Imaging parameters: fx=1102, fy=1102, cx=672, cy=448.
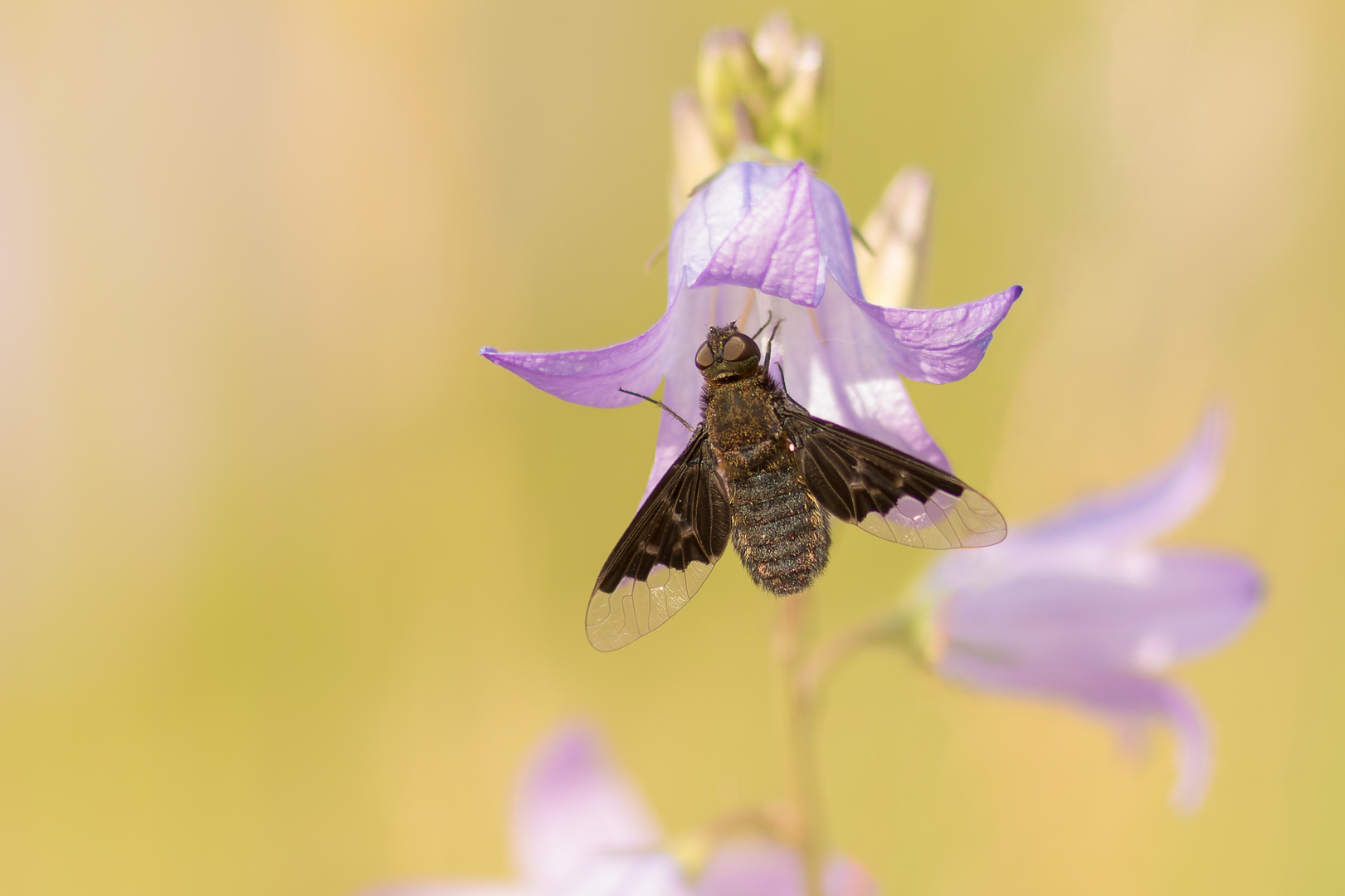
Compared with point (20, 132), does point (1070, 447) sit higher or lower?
lower

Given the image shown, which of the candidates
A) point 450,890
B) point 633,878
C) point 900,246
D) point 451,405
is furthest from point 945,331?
point 451,405

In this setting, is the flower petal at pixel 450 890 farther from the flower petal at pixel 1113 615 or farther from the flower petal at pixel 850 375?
the flower petal at pixel 850 375

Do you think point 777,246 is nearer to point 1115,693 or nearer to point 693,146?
point 693,146

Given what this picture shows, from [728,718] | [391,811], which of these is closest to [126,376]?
[391,811]

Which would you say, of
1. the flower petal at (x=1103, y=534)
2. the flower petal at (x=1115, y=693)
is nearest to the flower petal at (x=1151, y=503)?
the flower petal at (x=1103, y=534)

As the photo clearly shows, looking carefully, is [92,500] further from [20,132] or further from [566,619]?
[566,619]

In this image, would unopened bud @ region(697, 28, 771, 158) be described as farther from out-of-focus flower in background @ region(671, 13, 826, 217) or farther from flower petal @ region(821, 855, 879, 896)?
flower petal @ region(821, 855, 879, 896)
